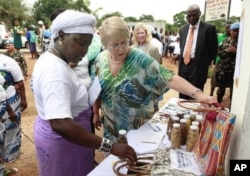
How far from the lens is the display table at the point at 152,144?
1.47m

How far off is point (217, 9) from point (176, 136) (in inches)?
175

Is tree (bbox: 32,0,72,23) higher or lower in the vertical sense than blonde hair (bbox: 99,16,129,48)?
higher

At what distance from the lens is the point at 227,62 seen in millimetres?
5273

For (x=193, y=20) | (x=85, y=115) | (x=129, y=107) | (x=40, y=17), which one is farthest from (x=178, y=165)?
(x=40, y=17)

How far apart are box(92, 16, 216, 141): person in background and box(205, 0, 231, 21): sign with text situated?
3585mm

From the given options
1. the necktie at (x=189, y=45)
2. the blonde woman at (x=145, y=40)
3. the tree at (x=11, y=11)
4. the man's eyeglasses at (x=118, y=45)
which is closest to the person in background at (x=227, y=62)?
the necktie at (x=189, y=45)

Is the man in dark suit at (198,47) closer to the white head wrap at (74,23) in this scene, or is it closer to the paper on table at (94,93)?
the paper on table at (94,93)

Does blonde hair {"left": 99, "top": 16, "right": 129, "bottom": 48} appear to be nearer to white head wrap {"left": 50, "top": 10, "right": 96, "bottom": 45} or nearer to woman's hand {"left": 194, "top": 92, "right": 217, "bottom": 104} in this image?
white head wrap {"left": 50, "top": 10, "right": 96, "bottom": 45}

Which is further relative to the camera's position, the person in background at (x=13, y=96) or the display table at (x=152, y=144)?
the person in background at (x=13, y=96)

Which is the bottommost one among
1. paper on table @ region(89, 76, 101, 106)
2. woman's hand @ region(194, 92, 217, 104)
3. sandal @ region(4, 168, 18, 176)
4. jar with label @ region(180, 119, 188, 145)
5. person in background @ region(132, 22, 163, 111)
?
sandal @ region(4, 168, 18, 176)

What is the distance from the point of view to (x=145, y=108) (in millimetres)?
2145

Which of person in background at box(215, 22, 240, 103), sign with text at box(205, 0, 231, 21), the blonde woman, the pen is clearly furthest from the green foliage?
the pen

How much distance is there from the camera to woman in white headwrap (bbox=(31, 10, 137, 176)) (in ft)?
4.23

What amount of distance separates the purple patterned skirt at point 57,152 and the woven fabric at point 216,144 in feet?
2.28
